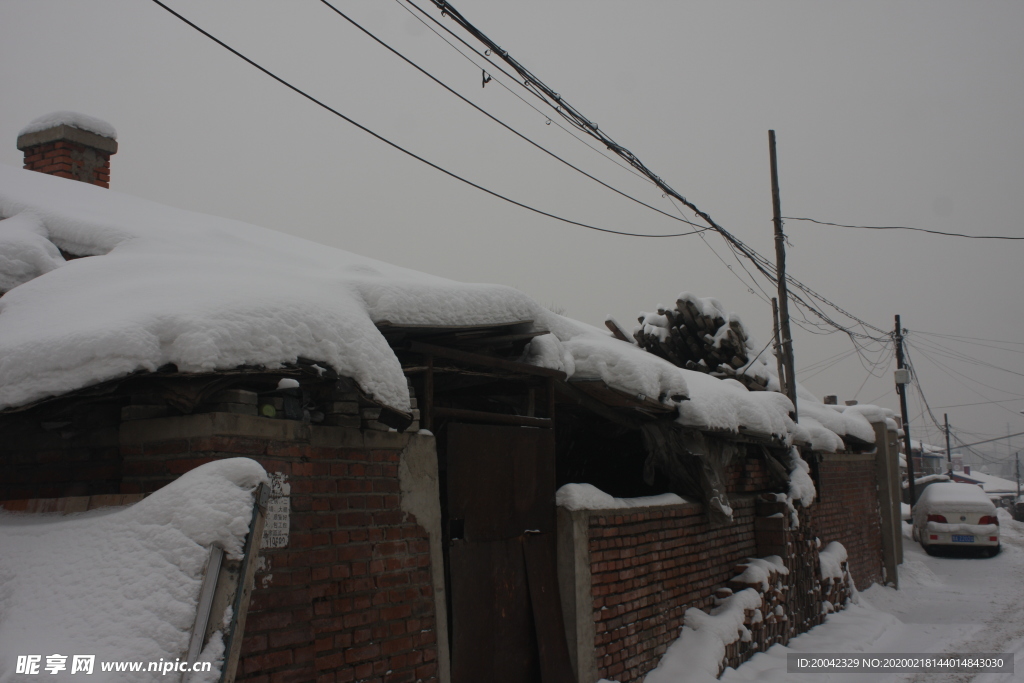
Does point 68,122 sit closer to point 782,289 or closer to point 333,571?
point 333,571

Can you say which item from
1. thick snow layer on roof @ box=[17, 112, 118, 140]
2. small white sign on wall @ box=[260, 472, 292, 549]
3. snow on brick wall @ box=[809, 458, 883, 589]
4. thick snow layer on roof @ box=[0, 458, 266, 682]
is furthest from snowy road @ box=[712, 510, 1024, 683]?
thick snow layer on roof @ box=[17, 112, 118, 140]

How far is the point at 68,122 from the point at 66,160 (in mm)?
339

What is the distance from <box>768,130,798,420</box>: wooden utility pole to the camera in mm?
10586

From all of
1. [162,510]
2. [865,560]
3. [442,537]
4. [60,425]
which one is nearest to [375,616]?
[442,537]

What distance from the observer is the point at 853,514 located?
11547 mm

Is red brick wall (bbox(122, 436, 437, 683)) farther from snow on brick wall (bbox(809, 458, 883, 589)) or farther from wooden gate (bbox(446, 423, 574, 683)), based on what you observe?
snow on brick wall (bbox(809, 458, 883, 589))

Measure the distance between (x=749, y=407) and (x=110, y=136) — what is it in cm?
665

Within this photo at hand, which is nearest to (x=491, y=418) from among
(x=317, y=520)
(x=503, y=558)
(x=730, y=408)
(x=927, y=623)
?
(x=503, y=558)

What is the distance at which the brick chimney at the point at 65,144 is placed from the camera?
674 cm

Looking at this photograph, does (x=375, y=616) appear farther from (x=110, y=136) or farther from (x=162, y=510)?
(x=110, y=136)

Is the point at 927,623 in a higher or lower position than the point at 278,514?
lower

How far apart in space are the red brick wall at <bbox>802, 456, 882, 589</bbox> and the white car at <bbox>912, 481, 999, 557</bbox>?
3529 millimetres

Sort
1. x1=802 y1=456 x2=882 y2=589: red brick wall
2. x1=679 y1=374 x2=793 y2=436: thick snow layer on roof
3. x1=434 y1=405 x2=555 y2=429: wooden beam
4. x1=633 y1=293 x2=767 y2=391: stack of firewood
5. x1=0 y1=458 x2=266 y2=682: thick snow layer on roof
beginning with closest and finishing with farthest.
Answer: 1. x1=0 y1=458 x2=266 y2=682: thick snow layer on roof
2. x1=434 y1=405 x2=555 y2=429: wooden beam
3. x1=679 y1=374 x2=793 y2=436: thick snow layer on roof
4. x1=802 y1=456 x2=882 y2=589: red brick wall
5. x1=633 y1=293 x2=767 y2=391: stack of firewood

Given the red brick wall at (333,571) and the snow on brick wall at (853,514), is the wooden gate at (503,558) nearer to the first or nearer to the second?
the red brick wall at (333,571)
